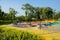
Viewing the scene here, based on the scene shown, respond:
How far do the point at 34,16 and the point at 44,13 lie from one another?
228 cm

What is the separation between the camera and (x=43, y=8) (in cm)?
3291

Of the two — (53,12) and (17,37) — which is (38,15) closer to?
(53,12)

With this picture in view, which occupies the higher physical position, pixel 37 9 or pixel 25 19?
pixel 37 9

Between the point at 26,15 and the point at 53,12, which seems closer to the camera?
the point at 26,15

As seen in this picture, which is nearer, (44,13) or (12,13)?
(12,13)

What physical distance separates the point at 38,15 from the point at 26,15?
3234mm

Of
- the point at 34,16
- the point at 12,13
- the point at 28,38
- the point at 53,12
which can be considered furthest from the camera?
the point at 53,12

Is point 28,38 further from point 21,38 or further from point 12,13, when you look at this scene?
point 12,13

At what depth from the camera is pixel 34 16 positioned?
3212cm

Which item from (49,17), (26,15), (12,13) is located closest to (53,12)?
(49,17)

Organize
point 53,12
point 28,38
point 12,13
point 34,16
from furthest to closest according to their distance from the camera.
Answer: point 53,12 < point 34,16 < point 12,13 < point 28,38

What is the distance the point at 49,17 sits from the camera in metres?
33.1

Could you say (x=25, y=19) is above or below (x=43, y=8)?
below

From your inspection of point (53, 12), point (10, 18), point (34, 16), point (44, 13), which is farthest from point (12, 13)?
point (53, 12)
